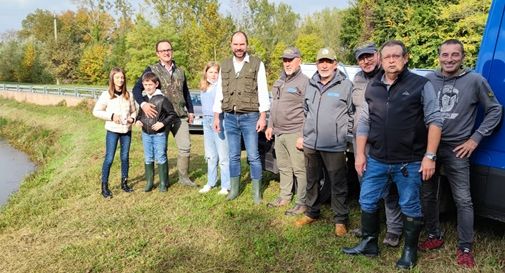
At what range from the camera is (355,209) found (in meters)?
5.22

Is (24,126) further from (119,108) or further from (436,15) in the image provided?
(436,15)

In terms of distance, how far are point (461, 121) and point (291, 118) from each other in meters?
1.80

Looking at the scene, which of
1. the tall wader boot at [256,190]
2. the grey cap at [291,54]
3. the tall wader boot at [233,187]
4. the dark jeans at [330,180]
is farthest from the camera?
the tall wader boot at [233,187]

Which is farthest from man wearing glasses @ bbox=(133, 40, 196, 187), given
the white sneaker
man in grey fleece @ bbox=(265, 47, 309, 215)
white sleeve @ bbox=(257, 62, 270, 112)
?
man in grey fleece @ bbox=(265, 47, 309, 215)

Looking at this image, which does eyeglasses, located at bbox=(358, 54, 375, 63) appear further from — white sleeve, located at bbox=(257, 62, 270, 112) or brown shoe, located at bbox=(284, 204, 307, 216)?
brown shoe, located at bbox=(284, 204, 307, 216)

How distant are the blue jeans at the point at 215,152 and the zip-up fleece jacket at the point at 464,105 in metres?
2.80

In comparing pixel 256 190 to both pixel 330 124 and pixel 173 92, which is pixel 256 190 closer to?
pixel 330 124

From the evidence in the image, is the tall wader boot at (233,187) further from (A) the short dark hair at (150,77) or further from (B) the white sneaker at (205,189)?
(A) the short dark hair at (150,77)

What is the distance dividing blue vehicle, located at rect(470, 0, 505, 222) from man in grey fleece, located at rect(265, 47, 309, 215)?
1.74 m

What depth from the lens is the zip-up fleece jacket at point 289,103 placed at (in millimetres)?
4785

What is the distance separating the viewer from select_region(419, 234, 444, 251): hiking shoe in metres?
4.03

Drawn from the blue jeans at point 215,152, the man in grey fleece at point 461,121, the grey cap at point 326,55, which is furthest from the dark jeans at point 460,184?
the blue jeans at point 215,152

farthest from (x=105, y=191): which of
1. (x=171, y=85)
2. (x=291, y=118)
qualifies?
(x=291, y=118)

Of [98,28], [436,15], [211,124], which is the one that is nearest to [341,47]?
[436,15]
